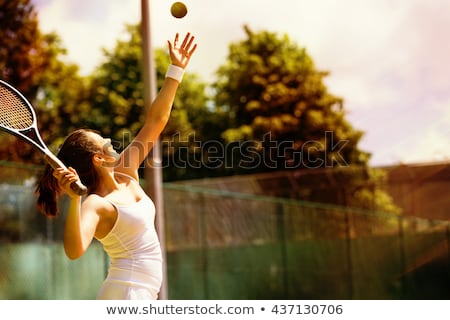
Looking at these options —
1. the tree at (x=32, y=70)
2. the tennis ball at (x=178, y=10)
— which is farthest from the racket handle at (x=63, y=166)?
the tree at (x=32, y=70)

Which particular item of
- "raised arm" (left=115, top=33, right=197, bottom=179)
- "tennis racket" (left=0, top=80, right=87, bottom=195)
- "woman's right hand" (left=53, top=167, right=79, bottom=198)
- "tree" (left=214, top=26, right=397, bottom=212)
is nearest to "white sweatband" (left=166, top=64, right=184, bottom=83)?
"raised arm" (left=115, top=33, right=197, bottom=179)

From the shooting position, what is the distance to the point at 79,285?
35.0 feet

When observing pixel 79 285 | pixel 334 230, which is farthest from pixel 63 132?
pixel 79 285

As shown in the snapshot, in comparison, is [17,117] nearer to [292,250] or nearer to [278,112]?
[292,250]

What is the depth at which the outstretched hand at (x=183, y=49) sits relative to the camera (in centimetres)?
424

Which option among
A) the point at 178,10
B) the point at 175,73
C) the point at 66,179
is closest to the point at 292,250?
the point at 178,10

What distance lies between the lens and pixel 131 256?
362cm

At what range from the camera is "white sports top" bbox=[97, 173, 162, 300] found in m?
3.60

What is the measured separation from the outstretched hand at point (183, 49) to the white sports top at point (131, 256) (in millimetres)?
922

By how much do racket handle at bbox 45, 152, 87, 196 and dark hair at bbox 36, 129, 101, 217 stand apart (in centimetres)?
18

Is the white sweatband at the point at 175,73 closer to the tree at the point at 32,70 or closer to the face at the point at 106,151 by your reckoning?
the face at the point at 106,151

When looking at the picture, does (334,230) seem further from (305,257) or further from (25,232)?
(25,232)

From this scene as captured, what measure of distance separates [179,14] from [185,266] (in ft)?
26.3

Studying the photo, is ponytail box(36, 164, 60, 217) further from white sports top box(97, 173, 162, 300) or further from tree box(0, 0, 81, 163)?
tree box(0, 0, 81, 163)
